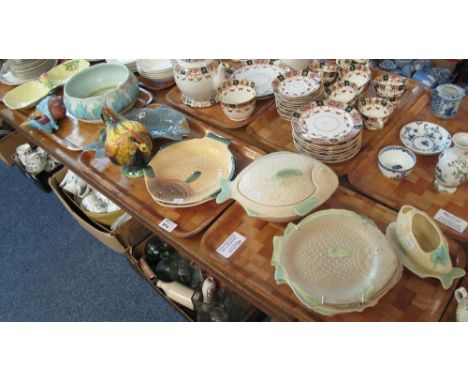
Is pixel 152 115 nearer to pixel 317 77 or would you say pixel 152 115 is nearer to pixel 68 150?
pixel 68 150

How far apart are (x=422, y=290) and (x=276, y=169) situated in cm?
51

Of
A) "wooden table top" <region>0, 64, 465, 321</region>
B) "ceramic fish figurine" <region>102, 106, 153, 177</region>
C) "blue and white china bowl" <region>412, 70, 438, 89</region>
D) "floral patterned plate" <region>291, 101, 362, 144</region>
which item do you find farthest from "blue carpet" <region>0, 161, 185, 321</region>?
"blue and white china bowl" <region>412, 70, 438, 89</region>

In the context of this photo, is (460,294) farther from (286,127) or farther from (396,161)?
(286,127)

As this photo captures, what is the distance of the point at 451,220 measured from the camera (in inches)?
44.8

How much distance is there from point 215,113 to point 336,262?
864 mm

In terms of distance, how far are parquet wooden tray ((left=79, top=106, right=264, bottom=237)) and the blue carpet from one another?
79 centimetres

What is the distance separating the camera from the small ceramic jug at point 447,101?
141 cm

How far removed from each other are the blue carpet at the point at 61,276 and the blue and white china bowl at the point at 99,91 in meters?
0.88

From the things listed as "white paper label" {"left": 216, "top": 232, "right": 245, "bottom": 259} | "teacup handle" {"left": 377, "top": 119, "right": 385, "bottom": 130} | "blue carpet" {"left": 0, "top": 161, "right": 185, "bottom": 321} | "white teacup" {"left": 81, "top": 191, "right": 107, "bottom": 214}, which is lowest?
"blue carpet" {"left": 0, "top": 161, "right": 185, "bottom": 321}

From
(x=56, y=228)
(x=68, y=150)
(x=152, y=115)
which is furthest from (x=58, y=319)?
(x=152, y=115)

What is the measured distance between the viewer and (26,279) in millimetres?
2145

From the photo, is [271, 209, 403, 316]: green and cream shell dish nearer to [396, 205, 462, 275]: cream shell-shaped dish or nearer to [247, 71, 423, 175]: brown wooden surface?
[396, 205, 462, 275]: cream shell-shaped dish

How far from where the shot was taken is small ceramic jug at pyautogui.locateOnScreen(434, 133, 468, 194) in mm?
1156

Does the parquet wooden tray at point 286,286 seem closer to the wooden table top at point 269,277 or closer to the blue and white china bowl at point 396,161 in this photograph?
the wooden table top at point 269,277
